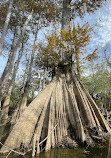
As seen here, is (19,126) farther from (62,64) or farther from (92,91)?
(92,91)

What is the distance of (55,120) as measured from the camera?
3.61m

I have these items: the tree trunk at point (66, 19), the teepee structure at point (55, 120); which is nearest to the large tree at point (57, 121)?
the teepee structure at point (55, 120)

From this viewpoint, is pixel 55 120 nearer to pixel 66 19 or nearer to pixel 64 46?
pixel 64 46

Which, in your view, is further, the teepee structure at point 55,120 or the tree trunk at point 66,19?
the tree trunk at point 66,19

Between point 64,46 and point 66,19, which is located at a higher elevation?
point 66,19

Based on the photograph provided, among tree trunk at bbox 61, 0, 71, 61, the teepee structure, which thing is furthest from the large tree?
tree trunk at bbox 61, 0, 71, 61

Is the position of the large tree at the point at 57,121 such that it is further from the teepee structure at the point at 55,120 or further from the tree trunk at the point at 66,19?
the tree trunk at the point at 66,19

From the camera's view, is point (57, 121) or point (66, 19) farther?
point (66, 19)

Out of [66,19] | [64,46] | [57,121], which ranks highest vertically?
[66,19]

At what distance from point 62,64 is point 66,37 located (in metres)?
1.25

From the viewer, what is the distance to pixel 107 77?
50.7ft

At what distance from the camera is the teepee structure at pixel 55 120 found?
9.86 feet

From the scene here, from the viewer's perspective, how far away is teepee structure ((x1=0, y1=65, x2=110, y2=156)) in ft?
9.86

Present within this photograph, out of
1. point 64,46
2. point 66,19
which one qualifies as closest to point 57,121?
point 64,46
